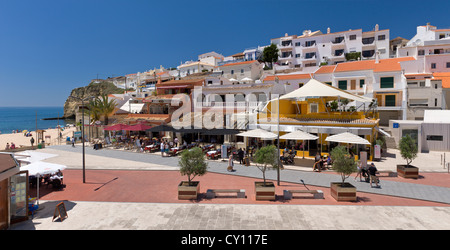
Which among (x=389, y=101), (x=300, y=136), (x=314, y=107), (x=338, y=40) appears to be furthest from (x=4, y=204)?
(x=338, y=40)

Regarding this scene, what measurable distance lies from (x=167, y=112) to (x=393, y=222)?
33.3 m

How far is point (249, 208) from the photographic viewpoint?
36.2 feet

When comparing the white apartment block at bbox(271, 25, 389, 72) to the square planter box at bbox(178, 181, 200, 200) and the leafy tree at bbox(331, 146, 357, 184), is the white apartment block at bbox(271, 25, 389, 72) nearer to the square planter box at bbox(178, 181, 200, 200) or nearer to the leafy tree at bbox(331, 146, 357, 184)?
the leafy tree at bbox(331, 146, 357, 184)

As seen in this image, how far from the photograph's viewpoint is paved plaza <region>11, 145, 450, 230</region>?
952cm

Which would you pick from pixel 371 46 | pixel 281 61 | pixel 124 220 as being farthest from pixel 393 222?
pixel 281 61

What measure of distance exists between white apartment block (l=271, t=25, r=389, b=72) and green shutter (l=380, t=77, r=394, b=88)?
1460 centimetres

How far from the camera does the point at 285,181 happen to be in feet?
50.5

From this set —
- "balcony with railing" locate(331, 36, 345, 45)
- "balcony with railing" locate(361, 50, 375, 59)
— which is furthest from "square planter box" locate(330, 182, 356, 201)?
"balcony with railing" locate(331, 36, 345, 45)

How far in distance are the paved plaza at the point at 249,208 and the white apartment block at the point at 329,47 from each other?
3599 cm

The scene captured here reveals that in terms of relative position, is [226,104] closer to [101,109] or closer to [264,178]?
[264,178]

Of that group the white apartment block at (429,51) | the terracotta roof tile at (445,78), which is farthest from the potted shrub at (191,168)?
the white apartment block at (429,51)

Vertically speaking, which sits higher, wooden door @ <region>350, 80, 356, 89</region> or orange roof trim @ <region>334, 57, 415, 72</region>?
orange roof trim @ <region>334, 57, 415, 72</region>

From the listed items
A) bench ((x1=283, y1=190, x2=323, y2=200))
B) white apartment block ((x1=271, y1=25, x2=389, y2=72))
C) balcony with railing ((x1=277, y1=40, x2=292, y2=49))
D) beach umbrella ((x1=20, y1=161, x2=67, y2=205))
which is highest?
balcony with railing ((x1=277, y1=40, x2=292, y2=49))
